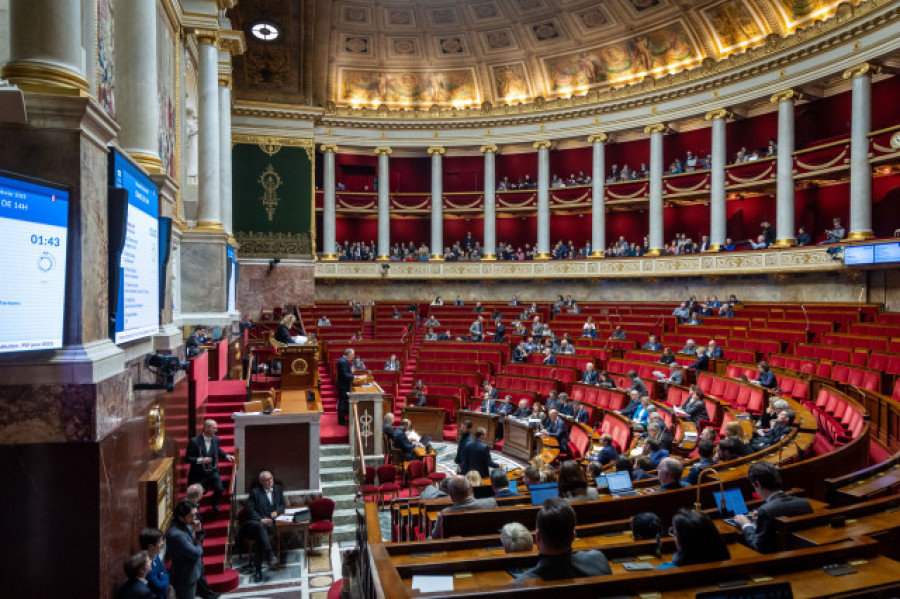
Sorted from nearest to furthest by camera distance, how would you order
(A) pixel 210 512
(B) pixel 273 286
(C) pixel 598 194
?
1. (A) pixel 210 512
2. (B) pixel 273 286
3. (C) pixel 598 194

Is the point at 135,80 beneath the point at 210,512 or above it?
above

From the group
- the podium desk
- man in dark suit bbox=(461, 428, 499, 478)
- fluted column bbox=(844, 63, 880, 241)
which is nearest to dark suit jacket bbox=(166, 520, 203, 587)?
the podium desk

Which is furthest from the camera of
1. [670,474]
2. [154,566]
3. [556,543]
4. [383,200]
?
[383,200]

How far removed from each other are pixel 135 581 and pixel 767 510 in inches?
178

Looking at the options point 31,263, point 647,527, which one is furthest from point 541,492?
point 31,263

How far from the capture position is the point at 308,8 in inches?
918

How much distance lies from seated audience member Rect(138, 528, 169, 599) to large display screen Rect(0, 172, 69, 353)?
1.79 m

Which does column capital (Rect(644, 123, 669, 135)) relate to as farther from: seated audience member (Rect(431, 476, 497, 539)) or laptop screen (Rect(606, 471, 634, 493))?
seated audience member (Rect(431, 476, 497, 539))

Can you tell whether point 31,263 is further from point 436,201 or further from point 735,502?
point 436,201

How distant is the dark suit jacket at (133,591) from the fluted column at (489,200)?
23964mm

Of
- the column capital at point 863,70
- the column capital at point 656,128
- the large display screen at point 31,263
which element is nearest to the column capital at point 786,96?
the column capital at point 863,70

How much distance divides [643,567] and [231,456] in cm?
697

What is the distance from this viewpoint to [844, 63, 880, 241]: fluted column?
17922 mm

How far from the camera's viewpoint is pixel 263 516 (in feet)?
27.6
